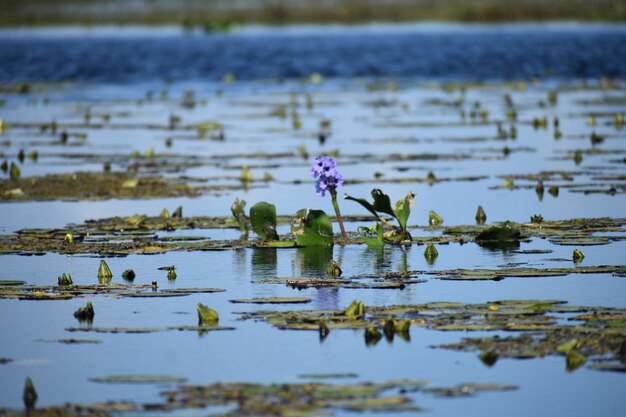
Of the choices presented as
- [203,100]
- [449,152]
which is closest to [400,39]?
[203,100]

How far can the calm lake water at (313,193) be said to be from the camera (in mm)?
9178

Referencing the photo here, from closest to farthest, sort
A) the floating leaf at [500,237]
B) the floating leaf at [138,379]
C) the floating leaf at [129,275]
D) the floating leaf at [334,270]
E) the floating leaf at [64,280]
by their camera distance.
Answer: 1. the floating leaf at [138,379]
2. the floating leaf at [64,280]
3. the floating leaf at [334,270]
4. the floating leaf at [129,275]
5. the floating leaf at [500,237]

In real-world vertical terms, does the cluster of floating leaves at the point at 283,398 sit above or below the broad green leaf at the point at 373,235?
below

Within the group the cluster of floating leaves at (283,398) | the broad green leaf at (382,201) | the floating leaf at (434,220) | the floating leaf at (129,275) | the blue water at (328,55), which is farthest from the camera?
the blue water at (328,55)

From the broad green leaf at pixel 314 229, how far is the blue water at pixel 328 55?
3591cm

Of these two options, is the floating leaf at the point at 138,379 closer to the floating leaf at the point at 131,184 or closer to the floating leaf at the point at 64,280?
the floating leaf at the point at 64,280

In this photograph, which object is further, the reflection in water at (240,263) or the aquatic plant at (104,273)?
the reflection in water at (240,263)

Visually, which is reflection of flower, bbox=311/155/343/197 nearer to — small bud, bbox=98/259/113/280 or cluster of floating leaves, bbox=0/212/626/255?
cluster of floating leaves, bbox=0/212/626/255

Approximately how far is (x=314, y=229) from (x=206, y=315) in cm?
391

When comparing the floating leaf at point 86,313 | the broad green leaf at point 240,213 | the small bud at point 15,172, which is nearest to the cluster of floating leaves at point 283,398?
the floating leaf at point 86,313

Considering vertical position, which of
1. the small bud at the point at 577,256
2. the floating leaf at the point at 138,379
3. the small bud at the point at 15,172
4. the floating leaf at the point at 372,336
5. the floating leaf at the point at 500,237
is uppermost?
the small bud at the point at 15,172

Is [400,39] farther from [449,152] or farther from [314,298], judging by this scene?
[314,298]

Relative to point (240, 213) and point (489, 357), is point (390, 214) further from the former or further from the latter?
point (489, 357)

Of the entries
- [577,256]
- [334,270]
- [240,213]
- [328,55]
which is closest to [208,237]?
[240,213]
